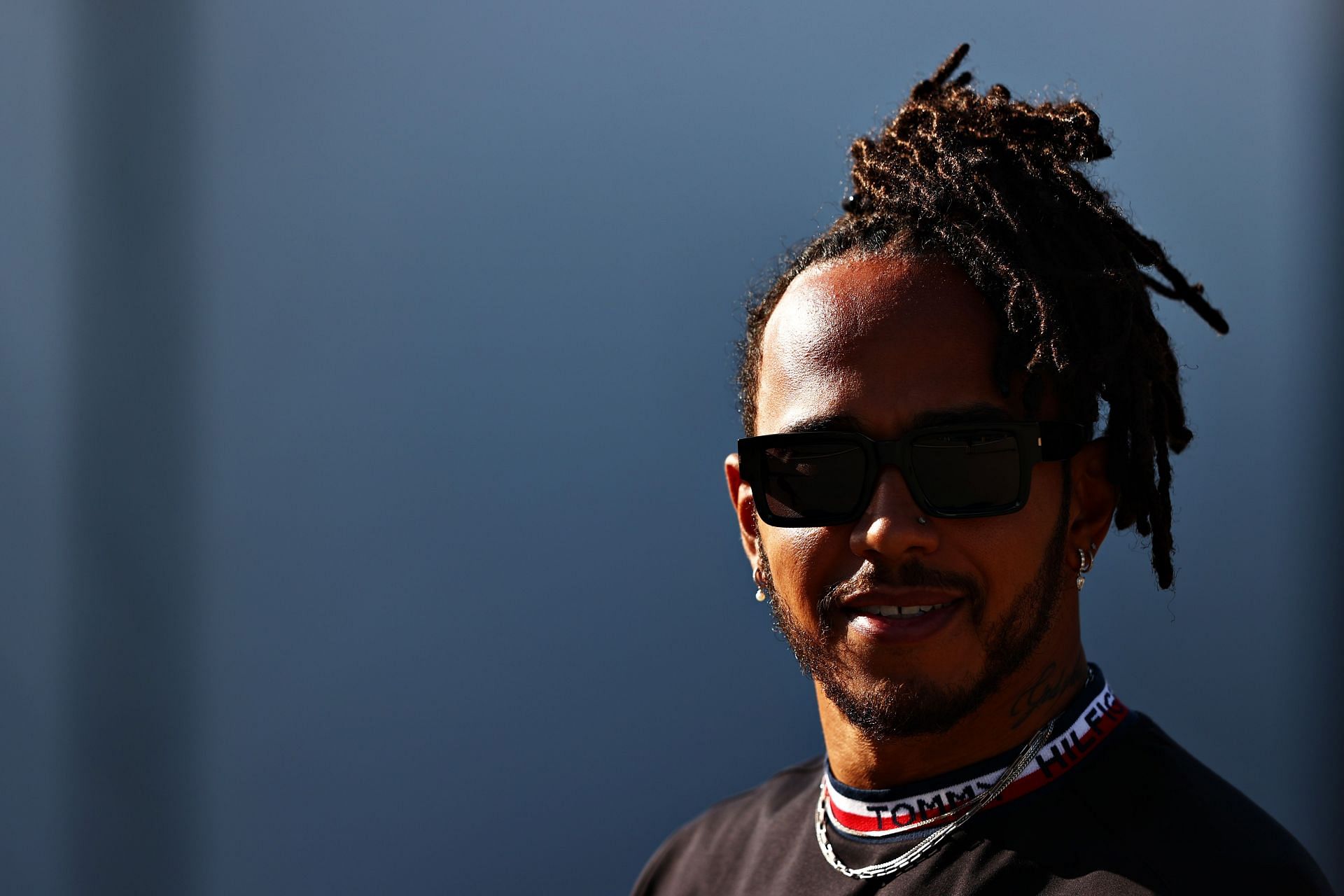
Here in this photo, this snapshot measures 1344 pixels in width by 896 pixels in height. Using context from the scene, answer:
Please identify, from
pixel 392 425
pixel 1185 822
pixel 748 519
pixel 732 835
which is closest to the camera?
pixel 1185 822

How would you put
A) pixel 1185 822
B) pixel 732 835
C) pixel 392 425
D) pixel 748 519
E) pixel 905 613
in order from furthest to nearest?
pixel 392 425, pixel 732 835, pixel 748 519, pixel 905 613, pixel 1185 822

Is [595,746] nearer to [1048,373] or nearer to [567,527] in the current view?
[567,527]

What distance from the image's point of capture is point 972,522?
192 centimetres

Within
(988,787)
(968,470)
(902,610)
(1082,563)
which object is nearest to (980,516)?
(968,470)

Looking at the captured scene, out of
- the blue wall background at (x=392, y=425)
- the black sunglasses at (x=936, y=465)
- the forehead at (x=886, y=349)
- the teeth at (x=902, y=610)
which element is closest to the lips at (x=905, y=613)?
the teeth at (x=902, y=610)

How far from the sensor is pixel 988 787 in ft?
6.51

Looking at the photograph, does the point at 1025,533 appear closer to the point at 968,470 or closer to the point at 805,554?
the point at 968,470

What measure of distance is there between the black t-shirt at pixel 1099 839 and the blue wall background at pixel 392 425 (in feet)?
4.27

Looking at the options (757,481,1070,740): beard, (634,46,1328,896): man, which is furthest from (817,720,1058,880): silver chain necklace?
(757,481,1070,740): beard

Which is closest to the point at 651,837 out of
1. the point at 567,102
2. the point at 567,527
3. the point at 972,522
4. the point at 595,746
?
the point at 595,746

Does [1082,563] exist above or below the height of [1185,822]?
above

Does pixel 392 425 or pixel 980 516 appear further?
pixel 392 425

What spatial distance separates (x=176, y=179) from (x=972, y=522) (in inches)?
101

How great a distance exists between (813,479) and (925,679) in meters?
0.37
